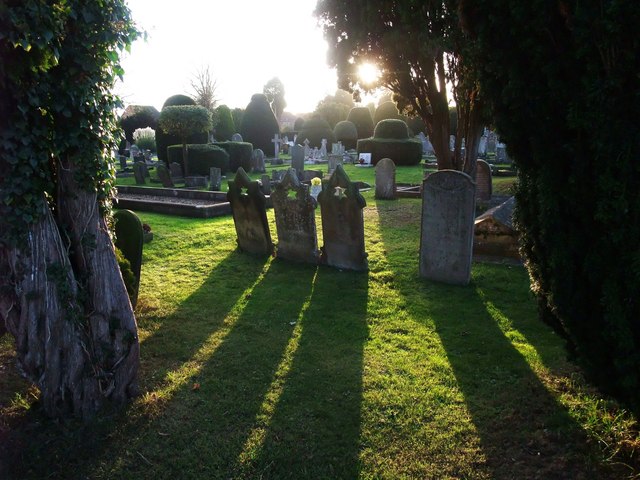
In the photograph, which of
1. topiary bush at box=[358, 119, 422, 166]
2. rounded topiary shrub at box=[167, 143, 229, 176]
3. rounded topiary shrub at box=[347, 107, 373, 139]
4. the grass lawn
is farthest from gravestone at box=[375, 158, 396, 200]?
rounded topiary shrub at box=[347, 107, 373, 139]

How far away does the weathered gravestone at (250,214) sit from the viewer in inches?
324

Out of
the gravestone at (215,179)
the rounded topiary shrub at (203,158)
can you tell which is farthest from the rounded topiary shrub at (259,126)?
the gravestone at (215,179)

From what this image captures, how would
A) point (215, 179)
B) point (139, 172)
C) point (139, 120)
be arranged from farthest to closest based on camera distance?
point (139, 120) < point (139, 172) < point (215, 179)

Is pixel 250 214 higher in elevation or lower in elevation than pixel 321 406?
higher

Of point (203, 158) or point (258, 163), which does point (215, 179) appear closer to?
point (203, 158)

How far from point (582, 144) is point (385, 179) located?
1237cm

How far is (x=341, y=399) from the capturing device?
12.6 ft

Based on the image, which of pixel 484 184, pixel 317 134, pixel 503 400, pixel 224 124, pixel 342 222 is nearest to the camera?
pixel 503 400

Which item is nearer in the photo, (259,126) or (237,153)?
(237,153)

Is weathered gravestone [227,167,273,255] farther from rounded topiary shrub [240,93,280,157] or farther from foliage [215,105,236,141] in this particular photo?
rounded topiary shrub [240,93,280,157]

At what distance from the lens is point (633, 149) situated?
2.50m

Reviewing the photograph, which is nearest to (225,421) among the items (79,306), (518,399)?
(79,306)

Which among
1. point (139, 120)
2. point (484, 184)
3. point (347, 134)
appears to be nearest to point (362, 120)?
point (347, 134)

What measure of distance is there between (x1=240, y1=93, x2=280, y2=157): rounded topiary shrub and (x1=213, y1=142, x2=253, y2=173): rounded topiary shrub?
1096cm
